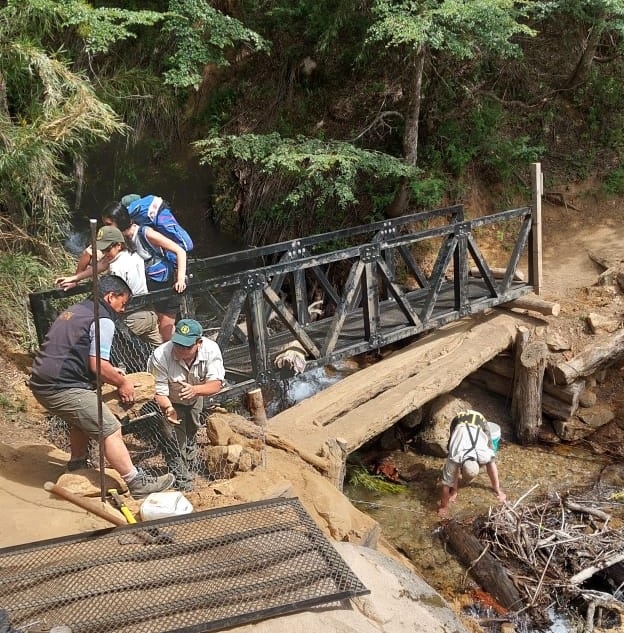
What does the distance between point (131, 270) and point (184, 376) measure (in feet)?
3.68

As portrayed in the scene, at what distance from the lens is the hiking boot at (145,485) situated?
469 centimetres

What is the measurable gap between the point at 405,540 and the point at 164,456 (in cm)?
263

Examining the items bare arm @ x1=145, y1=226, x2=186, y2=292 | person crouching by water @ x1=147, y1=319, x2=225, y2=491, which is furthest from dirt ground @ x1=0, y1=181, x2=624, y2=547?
bare arm @ x1=145, y1=226, x2=186, y2=292

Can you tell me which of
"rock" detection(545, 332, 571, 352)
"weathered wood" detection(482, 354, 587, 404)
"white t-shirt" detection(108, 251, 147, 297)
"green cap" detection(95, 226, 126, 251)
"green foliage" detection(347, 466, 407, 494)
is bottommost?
"green foliage" detection(347, 466, 407, 494)

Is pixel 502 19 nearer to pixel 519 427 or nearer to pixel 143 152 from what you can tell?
pixel 519 427

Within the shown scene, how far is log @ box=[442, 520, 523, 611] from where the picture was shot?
5855 mm

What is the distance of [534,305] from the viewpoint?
342 inches

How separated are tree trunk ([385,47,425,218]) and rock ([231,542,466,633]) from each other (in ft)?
25.4

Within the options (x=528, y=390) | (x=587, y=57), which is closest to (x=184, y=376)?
(x=528, y=390)

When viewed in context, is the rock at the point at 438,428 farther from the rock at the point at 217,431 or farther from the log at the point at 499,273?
the rock at the point at 217,431

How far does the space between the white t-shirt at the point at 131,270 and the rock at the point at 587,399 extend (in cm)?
569

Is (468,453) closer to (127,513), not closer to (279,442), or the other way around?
(279,442)

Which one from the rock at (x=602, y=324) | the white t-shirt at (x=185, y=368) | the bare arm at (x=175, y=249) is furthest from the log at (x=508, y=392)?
the white t-shirt at (x=185, y=368)

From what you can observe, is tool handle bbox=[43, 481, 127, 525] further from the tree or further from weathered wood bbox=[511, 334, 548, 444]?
the tree
